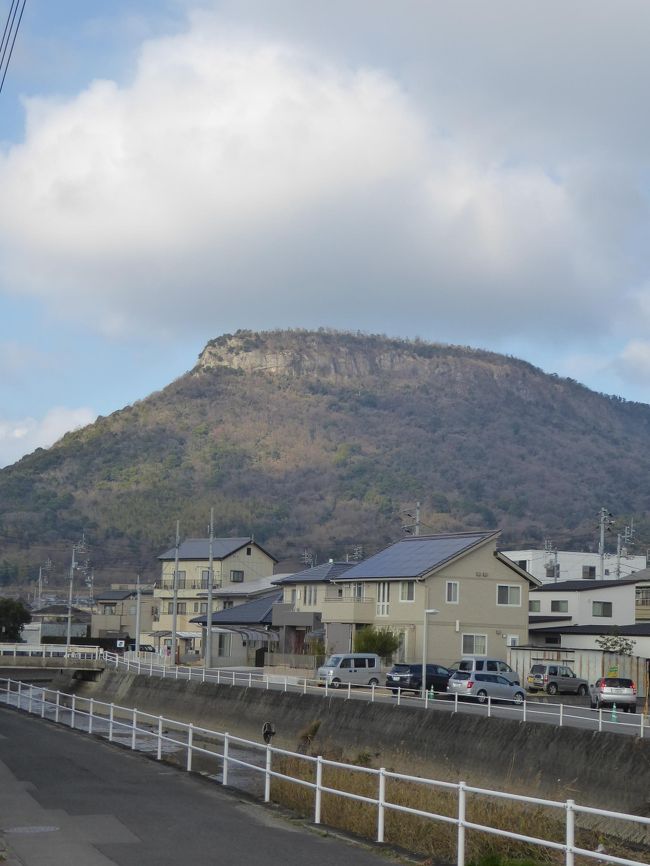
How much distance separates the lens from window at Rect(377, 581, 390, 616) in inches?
2498

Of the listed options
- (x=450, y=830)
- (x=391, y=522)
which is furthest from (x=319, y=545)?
(x=450, y=830)

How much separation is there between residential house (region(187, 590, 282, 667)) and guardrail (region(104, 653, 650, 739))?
374 inches

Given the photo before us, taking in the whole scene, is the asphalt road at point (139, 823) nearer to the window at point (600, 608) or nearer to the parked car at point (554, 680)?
the parked car at point (554, 680)

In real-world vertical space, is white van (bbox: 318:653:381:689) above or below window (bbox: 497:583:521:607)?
below

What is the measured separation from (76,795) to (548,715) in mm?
17851

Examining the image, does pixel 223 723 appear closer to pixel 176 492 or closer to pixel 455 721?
pixel 455 721

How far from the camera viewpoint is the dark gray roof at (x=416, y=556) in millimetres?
61844

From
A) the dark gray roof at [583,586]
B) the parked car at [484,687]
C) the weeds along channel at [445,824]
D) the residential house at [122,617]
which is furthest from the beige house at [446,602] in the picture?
the residential house at [122,617]

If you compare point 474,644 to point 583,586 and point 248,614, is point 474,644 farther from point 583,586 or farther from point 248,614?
point 248,614

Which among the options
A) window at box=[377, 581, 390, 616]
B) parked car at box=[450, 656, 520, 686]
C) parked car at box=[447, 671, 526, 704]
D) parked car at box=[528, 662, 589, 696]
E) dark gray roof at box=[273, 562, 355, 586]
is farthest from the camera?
dark gray roof at box=[273, 562, 355, 586]

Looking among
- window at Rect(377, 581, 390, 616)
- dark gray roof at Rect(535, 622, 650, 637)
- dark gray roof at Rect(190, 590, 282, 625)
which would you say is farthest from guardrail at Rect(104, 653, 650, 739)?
dark gray roof at Rect(190, 590, 282, 625)

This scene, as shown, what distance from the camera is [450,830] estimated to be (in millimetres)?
17328

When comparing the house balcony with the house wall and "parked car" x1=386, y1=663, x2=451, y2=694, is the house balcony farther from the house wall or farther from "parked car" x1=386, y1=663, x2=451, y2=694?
"parked car" x1=386, y1=663, x2=451, y2=694

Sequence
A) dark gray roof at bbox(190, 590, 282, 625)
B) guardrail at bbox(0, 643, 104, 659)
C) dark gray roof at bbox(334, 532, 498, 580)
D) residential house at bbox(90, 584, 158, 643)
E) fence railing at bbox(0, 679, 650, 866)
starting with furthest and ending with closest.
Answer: residential house at bbox(90, 584, 158, 643), dark gray roof at bbox(190, 590, 282, 625), guardrail at bbox(0, 643, 104, 659), dark gray roof at bbox(334, 532, 498, 580), fence railing at bbox(0, 679, 650, 866)
